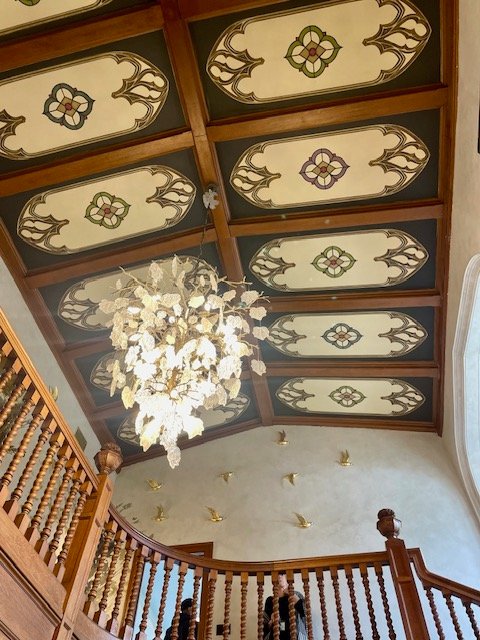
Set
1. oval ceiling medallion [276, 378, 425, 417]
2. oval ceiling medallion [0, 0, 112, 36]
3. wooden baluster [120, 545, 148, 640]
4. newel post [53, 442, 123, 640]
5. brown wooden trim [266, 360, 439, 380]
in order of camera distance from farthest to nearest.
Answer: oval ceiling medallion [276, 378, 425, 417]
brown wooden trim [266, 360, 439, 380]
oval ceiling medallion [0, 0, 112, 36]
wooden baluster [120, 545, 148, 640]
newel post [53, 442, 123, 640]

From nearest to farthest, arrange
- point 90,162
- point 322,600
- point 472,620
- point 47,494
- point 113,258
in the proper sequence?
point 47,494, point 472,620, point 322,600, point 90,162, point 113,258

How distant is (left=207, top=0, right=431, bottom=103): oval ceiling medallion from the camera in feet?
13.0

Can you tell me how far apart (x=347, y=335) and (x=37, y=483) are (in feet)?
14.3

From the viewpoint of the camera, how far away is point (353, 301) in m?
5.95

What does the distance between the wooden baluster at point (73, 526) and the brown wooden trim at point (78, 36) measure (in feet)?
10.2

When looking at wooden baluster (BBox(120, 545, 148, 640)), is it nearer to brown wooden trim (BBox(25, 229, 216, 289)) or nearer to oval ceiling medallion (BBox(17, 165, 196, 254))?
brown wooden trim (BBox(25, 229, 216, 289))

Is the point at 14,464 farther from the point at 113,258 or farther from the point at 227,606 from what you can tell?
the point at 113,258

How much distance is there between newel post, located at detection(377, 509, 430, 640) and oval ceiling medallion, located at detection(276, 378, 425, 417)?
9.75 feet

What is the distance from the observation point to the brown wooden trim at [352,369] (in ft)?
21.4

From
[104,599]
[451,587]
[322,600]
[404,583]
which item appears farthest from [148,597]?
[451,587]

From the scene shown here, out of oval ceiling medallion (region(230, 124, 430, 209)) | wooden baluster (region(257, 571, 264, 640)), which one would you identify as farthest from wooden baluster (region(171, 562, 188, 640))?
oval ceiling medallion (region(230, 124, 430, 209))

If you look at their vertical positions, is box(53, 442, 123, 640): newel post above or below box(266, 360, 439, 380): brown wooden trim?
below

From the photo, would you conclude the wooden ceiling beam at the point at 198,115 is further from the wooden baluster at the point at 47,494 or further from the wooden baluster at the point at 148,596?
the wooden baluster at the point at 148,596

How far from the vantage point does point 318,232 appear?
5.38 m
